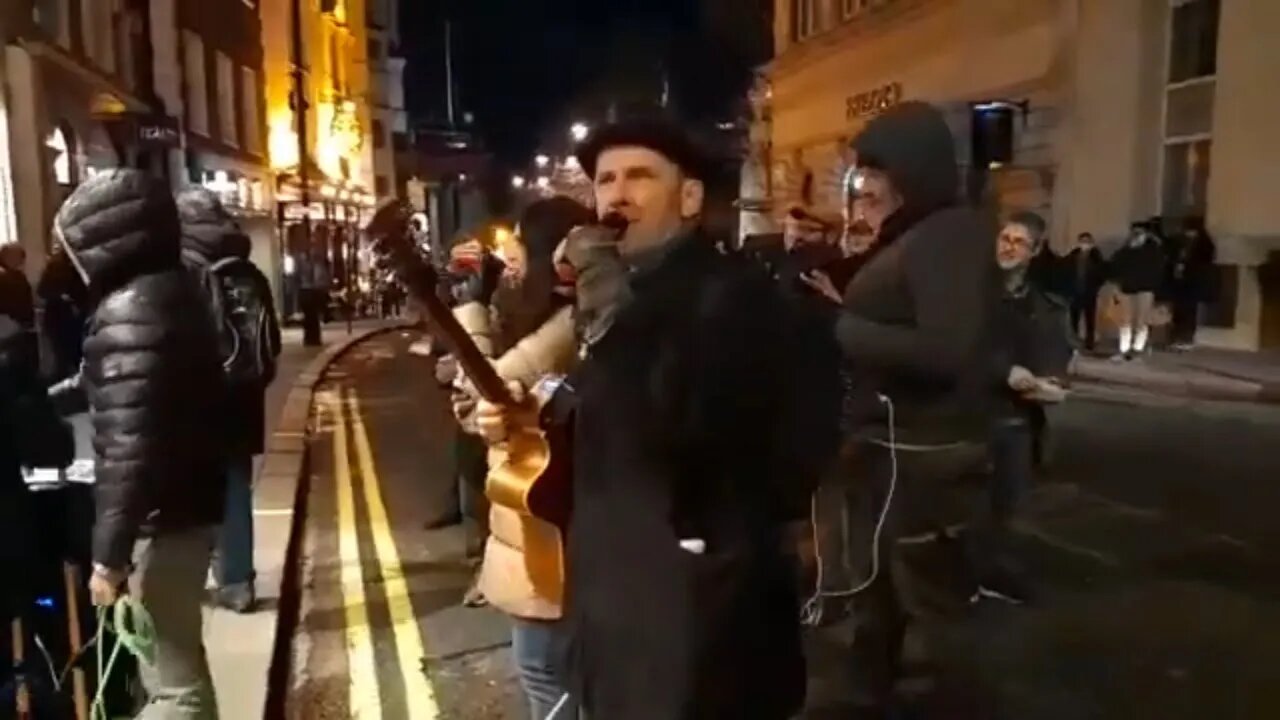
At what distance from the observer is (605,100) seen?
3098mm

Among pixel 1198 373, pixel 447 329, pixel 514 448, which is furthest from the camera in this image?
pixel 1198 373

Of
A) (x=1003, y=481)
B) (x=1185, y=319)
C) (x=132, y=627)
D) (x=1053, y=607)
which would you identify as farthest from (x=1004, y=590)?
(x=1185, y=319)

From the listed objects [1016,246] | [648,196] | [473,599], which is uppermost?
[648,196]

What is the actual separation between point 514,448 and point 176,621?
1.35 meters

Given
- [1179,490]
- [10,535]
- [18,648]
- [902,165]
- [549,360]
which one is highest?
[902,165]

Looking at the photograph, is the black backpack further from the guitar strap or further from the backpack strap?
the guitar strap

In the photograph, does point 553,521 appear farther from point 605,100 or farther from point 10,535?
point 10,535

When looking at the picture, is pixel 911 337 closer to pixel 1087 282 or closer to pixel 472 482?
pixel 472 482

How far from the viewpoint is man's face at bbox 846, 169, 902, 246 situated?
3.99 metres

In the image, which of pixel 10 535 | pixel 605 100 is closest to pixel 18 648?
pixel 10 535

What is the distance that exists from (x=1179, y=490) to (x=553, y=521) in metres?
7.61

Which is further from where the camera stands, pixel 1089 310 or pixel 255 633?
pixel 1089 310

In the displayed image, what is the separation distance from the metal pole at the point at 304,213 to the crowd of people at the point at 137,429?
69.3 feet

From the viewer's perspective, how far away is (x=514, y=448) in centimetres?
345
